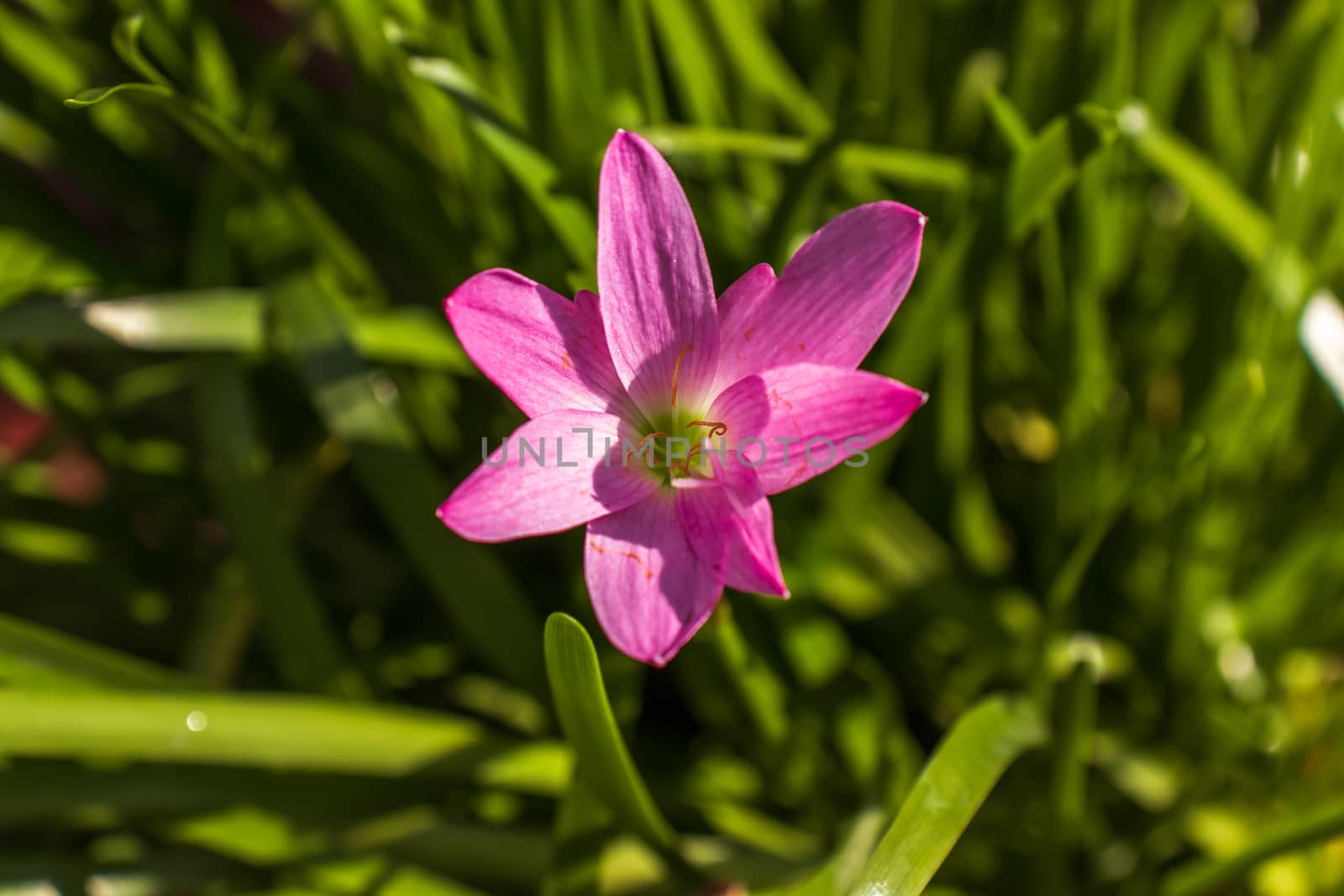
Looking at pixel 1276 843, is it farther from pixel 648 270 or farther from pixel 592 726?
pixel 648 270

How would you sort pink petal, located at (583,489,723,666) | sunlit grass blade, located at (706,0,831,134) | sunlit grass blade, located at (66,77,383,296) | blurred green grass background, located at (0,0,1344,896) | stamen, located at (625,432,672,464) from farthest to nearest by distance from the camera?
sunlit grass blade, located at (706,0,831,134)
blurred green grass background, located at (0,0,1344,896)
sunlit grass blade, located at (66,77,383,296)
stamen, located at (625,432,672,464)
pink petal, located at (583,489,723,666)

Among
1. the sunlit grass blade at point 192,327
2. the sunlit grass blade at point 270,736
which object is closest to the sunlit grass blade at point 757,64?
the sunlit grass blade at point 192,327

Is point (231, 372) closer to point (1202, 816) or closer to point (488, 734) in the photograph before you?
point (488, 734)

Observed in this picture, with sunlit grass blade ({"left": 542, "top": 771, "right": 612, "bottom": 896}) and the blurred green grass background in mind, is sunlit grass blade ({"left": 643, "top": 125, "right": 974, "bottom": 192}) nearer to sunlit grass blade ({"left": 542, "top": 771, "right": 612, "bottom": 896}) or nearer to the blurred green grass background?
the blurred green grass background


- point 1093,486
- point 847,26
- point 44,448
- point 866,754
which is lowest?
point 866,754

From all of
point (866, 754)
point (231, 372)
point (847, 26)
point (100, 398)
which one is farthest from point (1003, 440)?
point (100, 398)

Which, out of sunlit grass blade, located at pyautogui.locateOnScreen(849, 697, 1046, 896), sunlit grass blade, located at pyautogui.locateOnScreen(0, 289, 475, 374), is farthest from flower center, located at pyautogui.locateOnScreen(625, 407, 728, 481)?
sunlit grass blade, located at pyautogui.locateOnScreen(0, 289, 475, 374)
